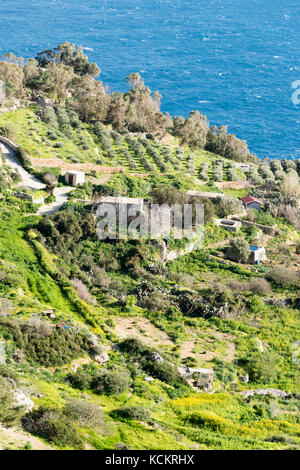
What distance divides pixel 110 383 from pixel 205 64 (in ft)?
496

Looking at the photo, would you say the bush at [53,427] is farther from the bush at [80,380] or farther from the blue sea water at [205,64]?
the blue sea water at [205,64]

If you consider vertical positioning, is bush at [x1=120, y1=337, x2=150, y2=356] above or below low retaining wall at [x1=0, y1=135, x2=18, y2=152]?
below

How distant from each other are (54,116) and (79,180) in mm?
24175

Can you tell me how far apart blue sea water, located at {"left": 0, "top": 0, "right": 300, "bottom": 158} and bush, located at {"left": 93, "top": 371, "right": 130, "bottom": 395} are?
299ft

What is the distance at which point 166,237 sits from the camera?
5328 centimetres

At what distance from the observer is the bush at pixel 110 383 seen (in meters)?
30.0

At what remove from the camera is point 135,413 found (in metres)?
27.0

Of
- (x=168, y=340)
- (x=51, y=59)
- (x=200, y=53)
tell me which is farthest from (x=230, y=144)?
(x=200, y=53)

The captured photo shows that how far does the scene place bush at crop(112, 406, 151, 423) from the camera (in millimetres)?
26891

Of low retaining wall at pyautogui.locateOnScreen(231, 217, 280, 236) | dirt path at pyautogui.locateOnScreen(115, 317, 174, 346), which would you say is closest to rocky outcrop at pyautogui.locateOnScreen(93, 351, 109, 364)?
dirt path at pyautogui.locateOnScreen(115, 317, 174, 346)

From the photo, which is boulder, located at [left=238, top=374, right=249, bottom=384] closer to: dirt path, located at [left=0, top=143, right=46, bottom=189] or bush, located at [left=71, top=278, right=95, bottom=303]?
bush, located at [left=71, top=278, right=95, bottom=303]

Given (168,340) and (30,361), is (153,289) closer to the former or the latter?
(168,340)

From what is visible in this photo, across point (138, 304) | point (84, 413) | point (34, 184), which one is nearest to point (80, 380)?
point (84, 413)

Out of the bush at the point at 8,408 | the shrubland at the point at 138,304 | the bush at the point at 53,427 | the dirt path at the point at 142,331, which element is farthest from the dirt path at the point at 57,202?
the bush at the point at 53,427
